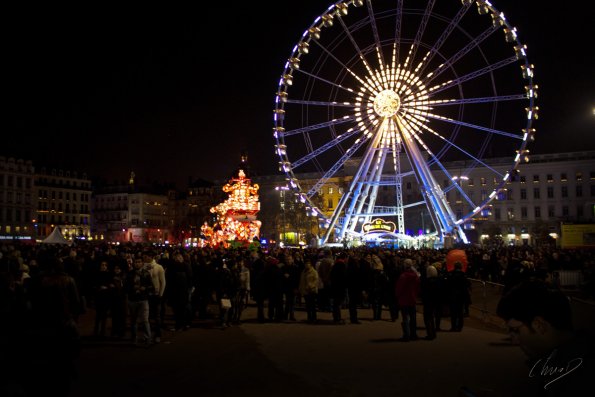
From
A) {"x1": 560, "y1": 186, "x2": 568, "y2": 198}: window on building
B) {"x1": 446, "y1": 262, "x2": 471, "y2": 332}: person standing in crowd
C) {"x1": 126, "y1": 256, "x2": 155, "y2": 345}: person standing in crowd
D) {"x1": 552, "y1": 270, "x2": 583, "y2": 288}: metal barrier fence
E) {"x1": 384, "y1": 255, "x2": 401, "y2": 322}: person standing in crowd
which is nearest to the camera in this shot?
{"x1": 126, "y1": 256, "x2": 155, "y2": 345}: person standing in crowd

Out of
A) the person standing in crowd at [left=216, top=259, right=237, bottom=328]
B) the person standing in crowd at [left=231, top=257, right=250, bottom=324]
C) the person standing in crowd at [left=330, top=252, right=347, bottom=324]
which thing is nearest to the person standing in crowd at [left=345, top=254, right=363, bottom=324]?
the person standing in crowd at [left=330, top=252, right=347, bottom=324]

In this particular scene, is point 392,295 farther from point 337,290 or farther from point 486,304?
point 486,304

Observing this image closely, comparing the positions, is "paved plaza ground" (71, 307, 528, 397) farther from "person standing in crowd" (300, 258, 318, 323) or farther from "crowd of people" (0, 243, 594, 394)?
"person standing in crowd" (300, 258, 318, 323)

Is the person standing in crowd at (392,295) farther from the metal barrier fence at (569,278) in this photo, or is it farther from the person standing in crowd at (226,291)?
the metal barrier fence at (569,278)

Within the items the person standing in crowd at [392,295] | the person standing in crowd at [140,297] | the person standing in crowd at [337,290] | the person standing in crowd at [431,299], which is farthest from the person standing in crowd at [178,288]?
the person standing in crowd at [392,295]

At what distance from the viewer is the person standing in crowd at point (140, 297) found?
1185 centimetres

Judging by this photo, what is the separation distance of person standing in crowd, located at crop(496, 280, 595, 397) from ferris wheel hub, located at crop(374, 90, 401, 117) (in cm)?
3525

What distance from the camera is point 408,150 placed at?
4200 cm

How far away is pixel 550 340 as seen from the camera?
4.90 m

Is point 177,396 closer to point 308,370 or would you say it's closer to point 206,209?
point 308,370

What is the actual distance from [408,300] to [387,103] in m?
28.4

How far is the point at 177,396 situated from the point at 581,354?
18.0 ft

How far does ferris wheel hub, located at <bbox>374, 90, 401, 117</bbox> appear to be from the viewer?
3953 centimetres

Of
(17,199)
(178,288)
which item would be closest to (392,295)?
(178,288)
